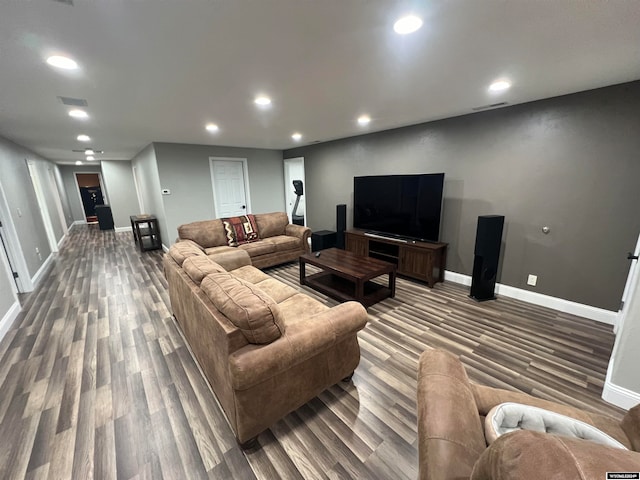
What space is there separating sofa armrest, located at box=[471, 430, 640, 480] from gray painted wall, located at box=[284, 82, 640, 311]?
3.20 metres

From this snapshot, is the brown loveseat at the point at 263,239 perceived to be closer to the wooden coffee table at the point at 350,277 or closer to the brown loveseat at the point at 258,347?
the wooden coffee table at the point at 350,277

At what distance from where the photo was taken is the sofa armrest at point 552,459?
0.41 metres

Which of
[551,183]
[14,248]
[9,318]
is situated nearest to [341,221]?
[551,183]

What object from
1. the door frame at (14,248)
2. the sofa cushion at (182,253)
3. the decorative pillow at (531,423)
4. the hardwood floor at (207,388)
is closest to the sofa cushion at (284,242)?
the hardwood floor at (207,388)

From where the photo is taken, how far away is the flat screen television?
139 inches

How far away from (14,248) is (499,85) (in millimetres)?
6425

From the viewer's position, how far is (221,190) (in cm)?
572

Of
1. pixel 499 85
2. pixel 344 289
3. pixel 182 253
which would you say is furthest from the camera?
pixel 344 289

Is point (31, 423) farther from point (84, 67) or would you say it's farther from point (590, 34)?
point (590, 34)

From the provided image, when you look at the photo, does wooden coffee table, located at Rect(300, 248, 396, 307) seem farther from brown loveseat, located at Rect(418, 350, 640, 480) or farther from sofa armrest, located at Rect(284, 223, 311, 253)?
brown loveseat, located at Rect(418, 350, 640, 480)

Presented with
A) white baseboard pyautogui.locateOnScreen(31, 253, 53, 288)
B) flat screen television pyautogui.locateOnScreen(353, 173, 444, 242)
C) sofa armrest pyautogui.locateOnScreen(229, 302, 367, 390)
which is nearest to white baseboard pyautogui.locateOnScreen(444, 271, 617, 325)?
flat screen television pyautogui.locateOnScreen(353, 173, 444, 242)

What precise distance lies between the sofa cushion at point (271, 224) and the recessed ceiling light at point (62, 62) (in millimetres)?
3204

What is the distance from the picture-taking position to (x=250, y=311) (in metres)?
1.35

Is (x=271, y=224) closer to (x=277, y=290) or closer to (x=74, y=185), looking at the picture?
(x=277, y=290)
